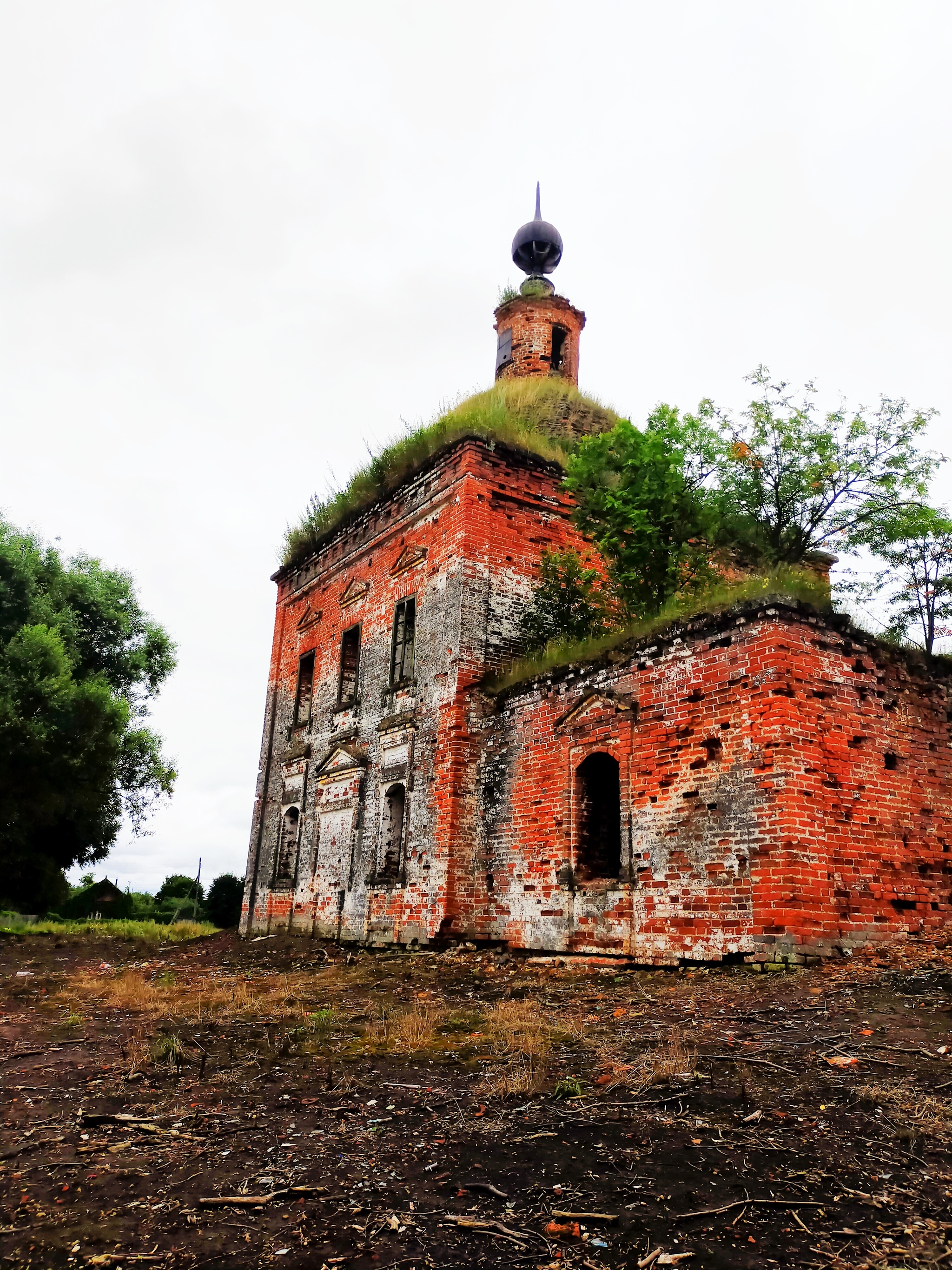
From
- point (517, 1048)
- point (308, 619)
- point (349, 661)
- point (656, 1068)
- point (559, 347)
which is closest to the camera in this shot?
point (656, 1068)

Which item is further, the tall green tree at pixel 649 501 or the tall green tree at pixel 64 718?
the tall green tree at pixel 64 718

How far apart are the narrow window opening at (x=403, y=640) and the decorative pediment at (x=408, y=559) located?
0.63 metres

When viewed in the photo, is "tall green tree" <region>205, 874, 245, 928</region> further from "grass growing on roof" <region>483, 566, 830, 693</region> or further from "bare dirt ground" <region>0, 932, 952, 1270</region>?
"bare dirt ground" <region>0, 932, 952, 1270</region>

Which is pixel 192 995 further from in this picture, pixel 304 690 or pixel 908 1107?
pixel 304 690

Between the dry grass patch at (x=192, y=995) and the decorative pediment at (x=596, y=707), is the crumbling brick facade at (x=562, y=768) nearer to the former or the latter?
the decorative pediment at (x=596, y=707)

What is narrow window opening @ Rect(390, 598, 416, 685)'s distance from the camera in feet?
48.4

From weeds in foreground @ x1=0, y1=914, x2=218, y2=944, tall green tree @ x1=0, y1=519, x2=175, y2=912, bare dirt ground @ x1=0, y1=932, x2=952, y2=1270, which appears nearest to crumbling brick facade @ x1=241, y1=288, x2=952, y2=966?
bare dirt ground @ x1=0, y1=932, x2=952, y2=1270

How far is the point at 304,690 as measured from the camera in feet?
61.7

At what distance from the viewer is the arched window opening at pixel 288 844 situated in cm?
1753

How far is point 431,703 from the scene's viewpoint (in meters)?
13.5

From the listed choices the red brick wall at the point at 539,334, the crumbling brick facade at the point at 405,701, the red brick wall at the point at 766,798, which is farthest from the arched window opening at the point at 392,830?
the red brick wall at the point at 539,334

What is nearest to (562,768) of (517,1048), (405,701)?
(405,701)

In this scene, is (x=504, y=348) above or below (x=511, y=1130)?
above

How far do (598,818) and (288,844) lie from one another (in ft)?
30.5
